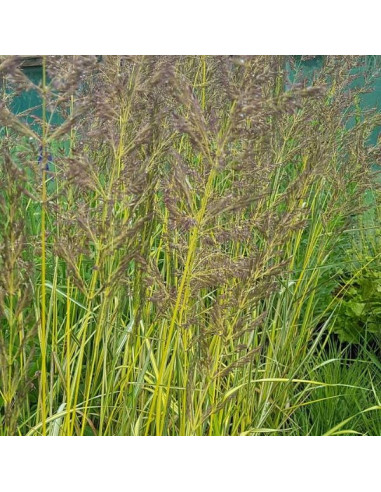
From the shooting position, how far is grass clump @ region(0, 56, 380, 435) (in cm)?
192

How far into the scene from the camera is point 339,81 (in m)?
2.98

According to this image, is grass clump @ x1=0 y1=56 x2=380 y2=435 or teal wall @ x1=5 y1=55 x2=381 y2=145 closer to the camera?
grass clump @ x1=0 y1=56 x2=380 y2=435

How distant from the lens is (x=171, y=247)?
6.56 feet

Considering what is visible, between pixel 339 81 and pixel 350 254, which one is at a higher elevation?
pixel 339 81

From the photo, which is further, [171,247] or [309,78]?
[309,78]

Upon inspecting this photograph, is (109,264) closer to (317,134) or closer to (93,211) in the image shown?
(93,211)

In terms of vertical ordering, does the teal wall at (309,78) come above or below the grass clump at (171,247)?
above

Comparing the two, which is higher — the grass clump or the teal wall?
the teal wall

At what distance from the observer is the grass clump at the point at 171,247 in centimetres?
192

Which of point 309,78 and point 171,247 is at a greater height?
point 309,78

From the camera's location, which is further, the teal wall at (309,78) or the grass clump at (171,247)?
the teal wall at (309,78)

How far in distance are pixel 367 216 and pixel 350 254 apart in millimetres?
211
